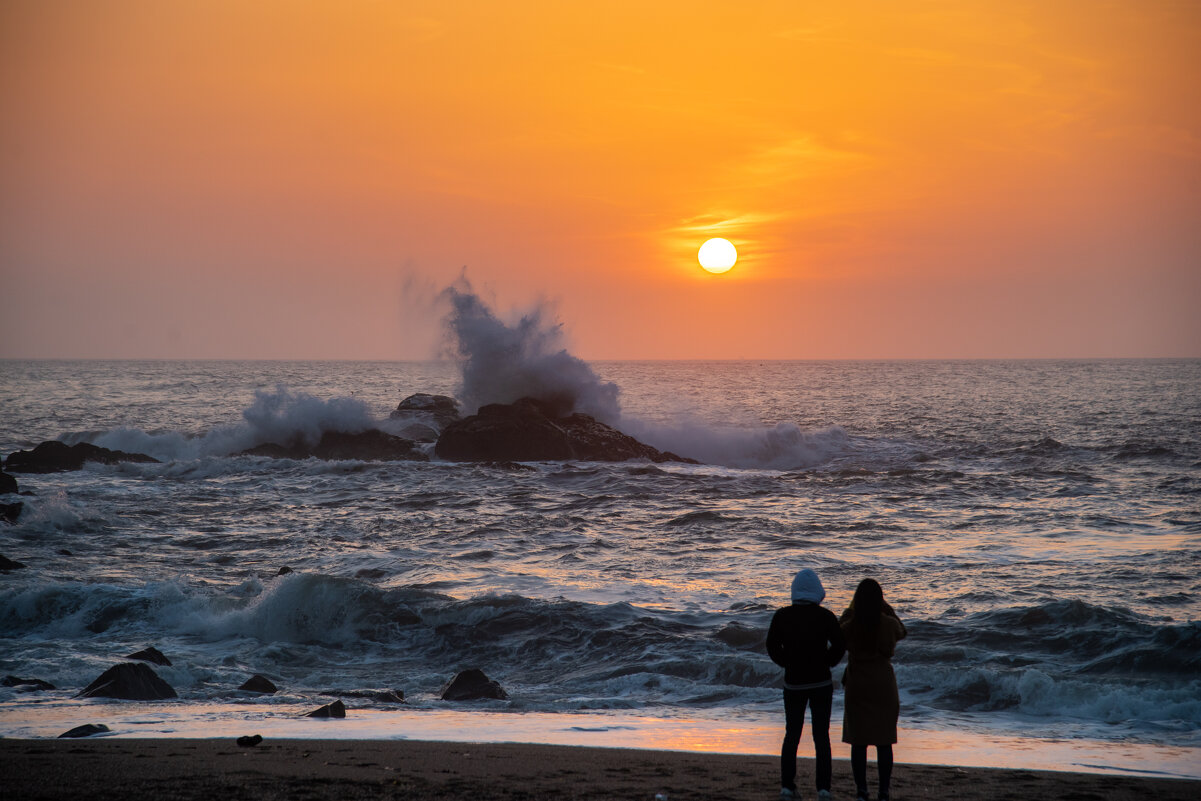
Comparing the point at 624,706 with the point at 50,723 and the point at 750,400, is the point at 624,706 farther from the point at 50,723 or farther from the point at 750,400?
the point at 750,400

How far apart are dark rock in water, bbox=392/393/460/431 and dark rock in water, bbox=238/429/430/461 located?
3425mm

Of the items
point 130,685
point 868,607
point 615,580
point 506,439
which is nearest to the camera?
point 868,607

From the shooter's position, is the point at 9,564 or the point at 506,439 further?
the point at 506,439

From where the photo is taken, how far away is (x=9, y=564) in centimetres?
Result: 1470

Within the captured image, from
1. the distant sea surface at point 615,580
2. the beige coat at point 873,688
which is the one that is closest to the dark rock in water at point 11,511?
the distant sea surface at point 615,580

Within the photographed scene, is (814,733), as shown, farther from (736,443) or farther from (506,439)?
(736,443)

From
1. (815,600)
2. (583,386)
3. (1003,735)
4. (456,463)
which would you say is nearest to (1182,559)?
(1003,735)

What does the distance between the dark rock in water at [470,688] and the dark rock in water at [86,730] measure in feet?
9.30

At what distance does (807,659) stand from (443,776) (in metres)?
2.28

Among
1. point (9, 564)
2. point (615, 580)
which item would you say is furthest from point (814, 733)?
point (9, 564)

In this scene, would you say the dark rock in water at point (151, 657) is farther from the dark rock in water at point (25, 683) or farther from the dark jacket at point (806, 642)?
the dark jacket at point (806, 642)

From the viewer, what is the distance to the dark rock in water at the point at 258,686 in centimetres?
927

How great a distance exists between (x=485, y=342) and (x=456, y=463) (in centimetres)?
824

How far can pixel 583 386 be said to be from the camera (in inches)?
1422
